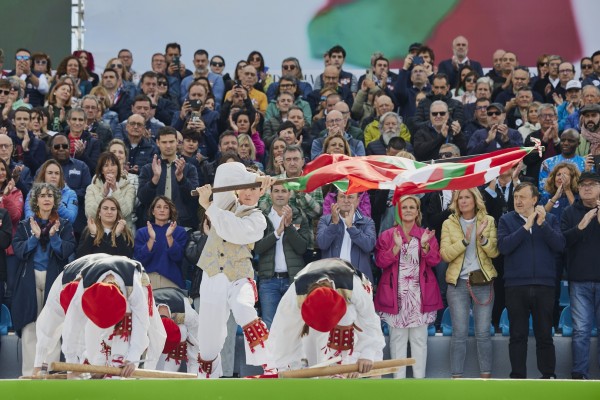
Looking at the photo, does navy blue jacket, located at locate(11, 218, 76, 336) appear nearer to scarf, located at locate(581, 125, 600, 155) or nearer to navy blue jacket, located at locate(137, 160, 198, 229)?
navy blue jacket, located at locate(137, 160, 198, 229)

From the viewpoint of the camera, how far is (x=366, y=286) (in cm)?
1182

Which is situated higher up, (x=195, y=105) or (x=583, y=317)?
(x=195, y=105)

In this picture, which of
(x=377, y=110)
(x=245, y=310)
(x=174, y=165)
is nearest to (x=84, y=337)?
(x=245, y=310)

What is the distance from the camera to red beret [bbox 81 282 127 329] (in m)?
11.4

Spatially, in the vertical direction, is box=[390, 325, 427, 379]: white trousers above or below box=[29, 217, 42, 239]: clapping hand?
below

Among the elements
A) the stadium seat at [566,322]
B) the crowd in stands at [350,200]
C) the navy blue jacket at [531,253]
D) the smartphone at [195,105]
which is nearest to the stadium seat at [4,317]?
the crowd in stands at [350,200]

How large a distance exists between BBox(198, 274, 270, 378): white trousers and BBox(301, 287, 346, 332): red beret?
3.74 ft

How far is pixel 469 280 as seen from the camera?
553 inches

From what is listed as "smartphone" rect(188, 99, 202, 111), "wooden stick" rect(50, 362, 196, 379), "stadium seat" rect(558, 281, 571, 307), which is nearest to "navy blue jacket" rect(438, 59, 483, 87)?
"smartphone" rect(188, 99, 202, 111)

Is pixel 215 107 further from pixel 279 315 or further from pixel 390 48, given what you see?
pixel 279 315

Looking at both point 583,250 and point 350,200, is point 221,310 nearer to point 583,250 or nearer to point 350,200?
point 350,200

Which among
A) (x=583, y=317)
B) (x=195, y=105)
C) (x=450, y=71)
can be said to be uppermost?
(x=450, y=71)

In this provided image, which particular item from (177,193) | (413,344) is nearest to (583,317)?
(413,344)

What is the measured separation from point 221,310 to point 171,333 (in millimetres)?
1090
